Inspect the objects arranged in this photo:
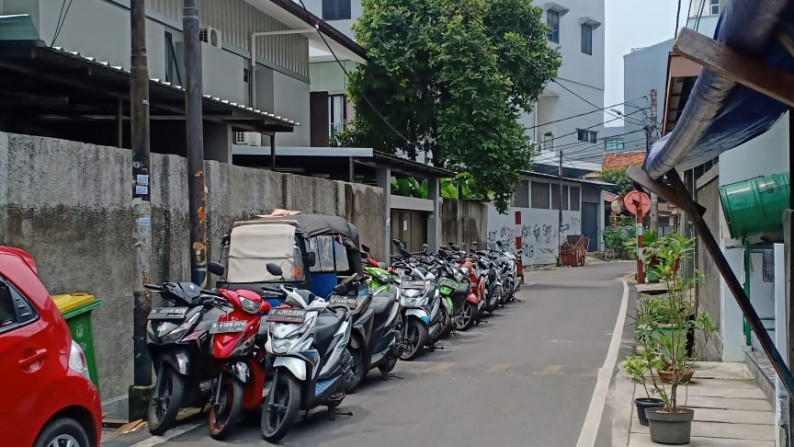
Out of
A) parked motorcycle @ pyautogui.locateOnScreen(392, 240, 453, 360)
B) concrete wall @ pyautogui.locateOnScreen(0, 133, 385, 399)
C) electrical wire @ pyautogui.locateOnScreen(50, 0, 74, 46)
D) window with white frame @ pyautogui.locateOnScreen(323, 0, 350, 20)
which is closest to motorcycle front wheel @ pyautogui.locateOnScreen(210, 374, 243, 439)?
concrete wall @ pyautogui.locateOnScreen(0, 133, 385, 399)

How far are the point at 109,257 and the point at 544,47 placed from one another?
23.5m

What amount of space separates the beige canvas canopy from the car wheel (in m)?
5.40

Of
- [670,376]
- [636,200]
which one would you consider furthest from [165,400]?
[636,200]

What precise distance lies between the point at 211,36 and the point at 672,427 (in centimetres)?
1458

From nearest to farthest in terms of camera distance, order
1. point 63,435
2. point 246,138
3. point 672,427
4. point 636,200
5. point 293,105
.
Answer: point 63,435 < point 672,427 < point 246,138 < point 293,105 < point 636,200

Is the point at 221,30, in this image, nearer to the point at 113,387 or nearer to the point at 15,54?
the point at 15,54

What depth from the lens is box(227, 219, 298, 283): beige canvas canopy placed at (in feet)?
38.4

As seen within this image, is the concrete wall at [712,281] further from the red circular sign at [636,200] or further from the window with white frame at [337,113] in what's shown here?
the window with white frame at [337,113]

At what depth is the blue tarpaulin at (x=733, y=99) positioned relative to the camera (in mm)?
3137

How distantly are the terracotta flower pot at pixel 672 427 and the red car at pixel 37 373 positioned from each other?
4741 millimetres

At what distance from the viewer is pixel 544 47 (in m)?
31.1

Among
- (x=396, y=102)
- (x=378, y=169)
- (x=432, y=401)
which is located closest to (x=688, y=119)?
(x=432, y=401)

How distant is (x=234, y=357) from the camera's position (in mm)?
8211

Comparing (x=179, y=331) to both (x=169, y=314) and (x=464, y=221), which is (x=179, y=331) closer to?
(x=169, y=314)
